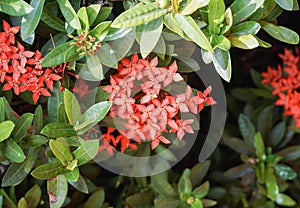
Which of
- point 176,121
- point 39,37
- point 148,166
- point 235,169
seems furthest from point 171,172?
point 39,37

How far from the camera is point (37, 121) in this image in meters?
1.04

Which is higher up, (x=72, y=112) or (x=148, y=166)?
(x=72, y=112)

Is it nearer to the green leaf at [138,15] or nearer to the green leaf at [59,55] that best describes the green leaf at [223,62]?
the green leaf at [138,15]

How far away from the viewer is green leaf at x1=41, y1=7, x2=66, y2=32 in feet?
3.28

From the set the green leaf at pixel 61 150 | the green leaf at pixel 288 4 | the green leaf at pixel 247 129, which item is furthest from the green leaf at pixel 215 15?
the green leaf at pixel 247 129

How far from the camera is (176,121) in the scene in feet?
3.33

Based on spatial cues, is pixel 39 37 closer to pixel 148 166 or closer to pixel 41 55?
pixel 41 55

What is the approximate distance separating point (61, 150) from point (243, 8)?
0.44m

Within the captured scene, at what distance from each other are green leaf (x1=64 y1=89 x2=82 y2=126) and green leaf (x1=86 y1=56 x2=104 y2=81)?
0.19 feet

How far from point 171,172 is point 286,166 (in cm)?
33

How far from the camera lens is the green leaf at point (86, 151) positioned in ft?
3.22

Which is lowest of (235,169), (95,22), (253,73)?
(235,169)

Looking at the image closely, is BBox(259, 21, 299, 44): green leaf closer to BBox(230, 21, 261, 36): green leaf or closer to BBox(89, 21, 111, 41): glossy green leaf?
BBox(230, 21, 261, 36): green leaf

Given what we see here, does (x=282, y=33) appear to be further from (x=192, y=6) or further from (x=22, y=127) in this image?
(x=22, y=127)
